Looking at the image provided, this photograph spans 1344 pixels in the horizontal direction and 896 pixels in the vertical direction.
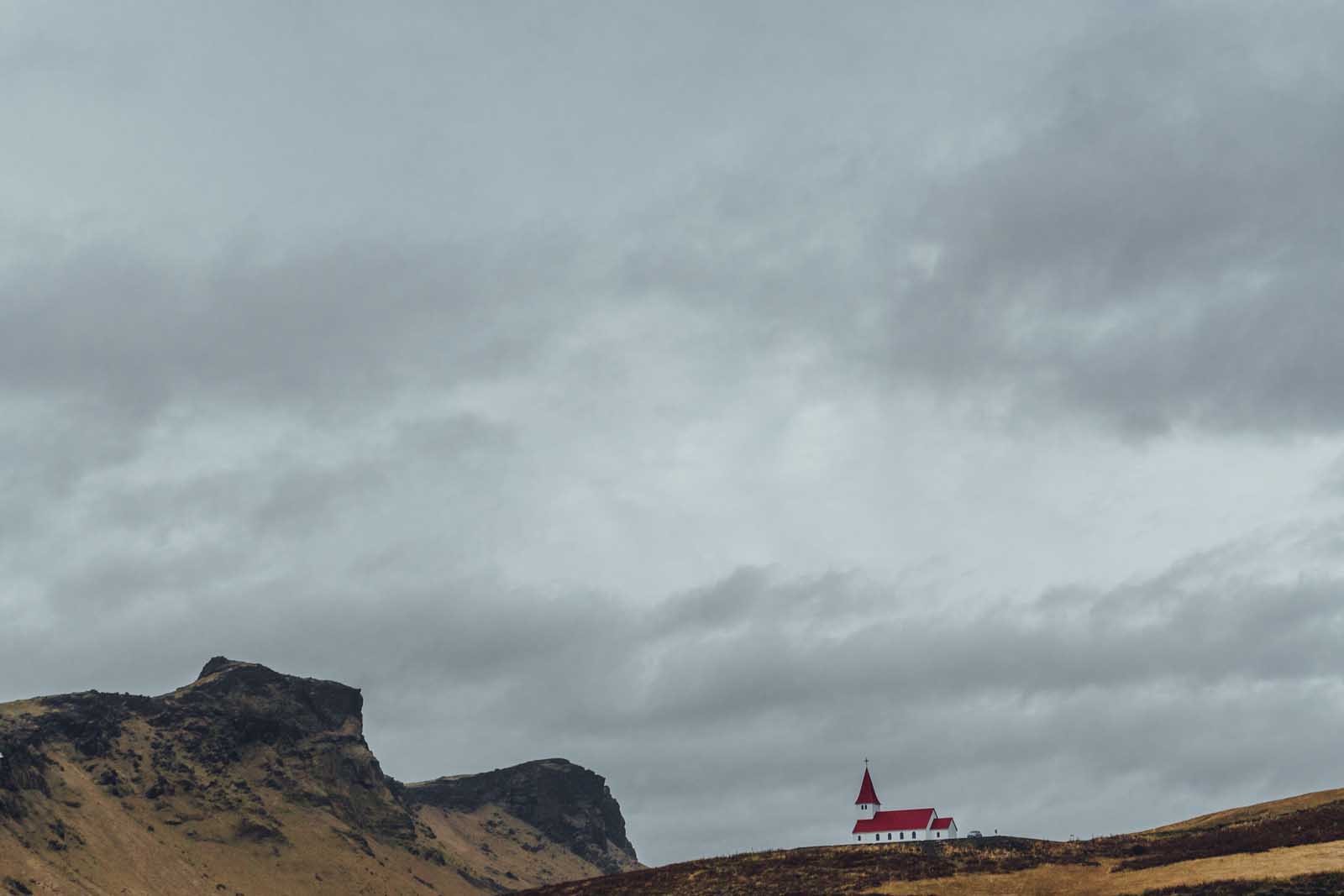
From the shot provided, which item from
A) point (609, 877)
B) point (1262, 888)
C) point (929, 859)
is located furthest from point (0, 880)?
point (1262, 888)

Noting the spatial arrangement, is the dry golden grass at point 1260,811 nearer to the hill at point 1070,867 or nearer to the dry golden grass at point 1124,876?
the hill at point 1070,867

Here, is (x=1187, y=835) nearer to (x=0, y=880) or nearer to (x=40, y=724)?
(x=0, y=880)

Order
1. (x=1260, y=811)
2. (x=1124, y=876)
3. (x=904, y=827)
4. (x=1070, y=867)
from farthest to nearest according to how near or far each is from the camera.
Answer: (x=904, y=827), (x=1260, y=811), (x=1070, y=867), (x=1124, y=876)

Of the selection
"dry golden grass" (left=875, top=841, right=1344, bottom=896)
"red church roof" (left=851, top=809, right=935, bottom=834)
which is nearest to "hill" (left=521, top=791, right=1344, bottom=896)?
"dry golden grass" (left=875, top=841, right=1344, bottom=896)

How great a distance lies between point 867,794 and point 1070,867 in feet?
196

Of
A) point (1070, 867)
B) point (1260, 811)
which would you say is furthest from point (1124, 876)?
point (1260, 811)

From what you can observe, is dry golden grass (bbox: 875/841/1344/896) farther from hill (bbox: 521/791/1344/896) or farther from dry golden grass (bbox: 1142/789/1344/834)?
dry golden grass (bbox: 1142/789/1344/834)

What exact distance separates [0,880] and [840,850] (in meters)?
94.9

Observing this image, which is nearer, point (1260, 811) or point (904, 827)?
point (1260, 811)

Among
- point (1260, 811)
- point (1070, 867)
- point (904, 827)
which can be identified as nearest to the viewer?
point (1070, 867)

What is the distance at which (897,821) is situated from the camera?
473 ft

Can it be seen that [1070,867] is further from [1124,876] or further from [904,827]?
[904,827]

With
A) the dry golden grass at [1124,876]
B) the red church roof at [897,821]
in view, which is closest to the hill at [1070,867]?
the dry golden grass at [1124,876]

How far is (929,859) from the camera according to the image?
103 metres
